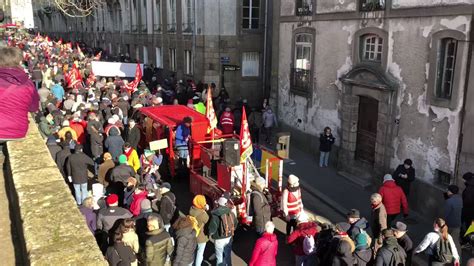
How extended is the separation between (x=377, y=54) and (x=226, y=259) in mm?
8237

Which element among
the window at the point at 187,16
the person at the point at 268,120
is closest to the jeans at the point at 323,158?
the person at the point at 268,120

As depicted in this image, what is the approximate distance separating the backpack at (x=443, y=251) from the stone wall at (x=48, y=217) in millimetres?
6083

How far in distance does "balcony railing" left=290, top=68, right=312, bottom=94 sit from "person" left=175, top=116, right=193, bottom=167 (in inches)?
233

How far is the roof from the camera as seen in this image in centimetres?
1330

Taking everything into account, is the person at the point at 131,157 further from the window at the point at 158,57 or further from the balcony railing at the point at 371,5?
the window at the point at 158,57

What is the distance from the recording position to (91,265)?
2617mm

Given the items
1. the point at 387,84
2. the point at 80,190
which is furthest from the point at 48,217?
the point at 387,84

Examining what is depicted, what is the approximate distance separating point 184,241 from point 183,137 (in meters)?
5.66

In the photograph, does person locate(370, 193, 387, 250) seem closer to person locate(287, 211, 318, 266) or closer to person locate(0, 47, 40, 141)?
person locate(287, 211, 318, 266)

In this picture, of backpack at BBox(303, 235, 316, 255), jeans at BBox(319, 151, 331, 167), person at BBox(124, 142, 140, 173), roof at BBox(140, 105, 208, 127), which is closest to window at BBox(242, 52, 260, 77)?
roof at BBox(140, 105, 208, 127)

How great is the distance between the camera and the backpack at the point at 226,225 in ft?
26.4

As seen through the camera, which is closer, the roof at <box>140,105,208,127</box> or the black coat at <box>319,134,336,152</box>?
the roof at <box>140,105,208,127</box>

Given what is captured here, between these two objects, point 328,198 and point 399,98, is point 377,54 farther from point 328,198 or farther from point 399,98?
point 328,198

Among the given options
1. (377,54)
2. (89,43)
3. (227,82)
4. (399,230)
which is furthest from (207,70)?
(89,43)
